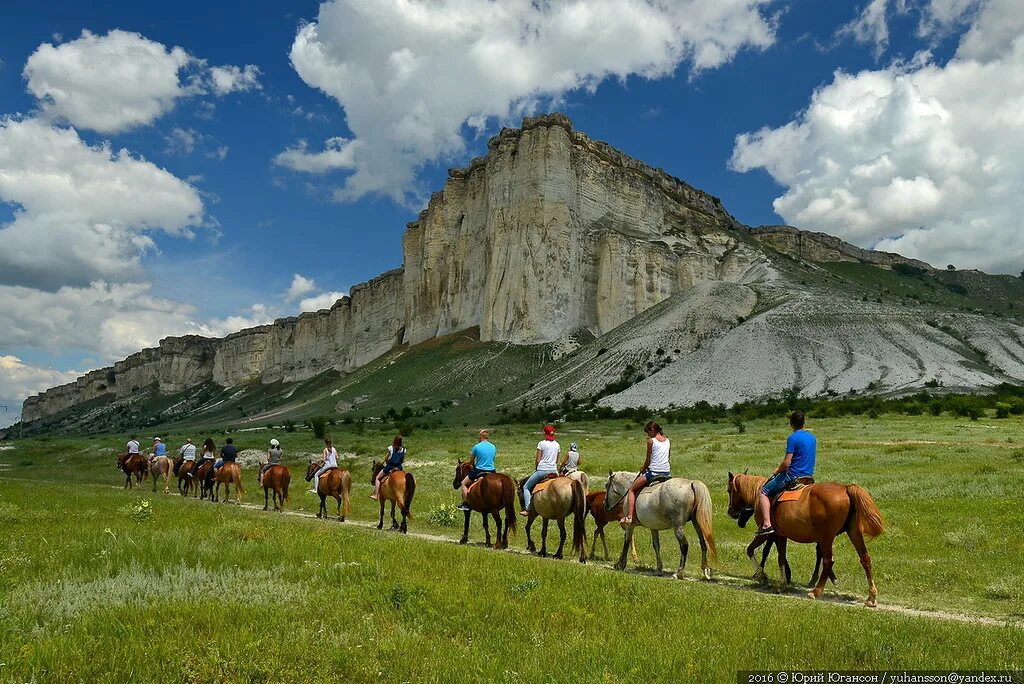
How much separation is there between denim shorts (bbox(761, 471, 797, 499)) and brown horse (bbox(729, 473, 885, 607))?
270 millimetres

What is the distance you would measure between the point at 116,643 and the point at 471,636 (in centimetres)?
292

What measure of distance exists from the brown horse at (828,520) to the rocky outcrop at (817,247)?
501 ft

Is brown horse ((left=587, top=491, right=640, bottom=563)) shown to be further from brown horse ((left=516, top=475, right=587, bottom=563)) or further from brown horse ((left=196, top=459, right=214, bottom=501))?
brown horse ((left=196, top=459, right=214, bottom=501))

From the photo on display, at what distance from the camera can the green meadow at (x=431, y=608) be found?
5.24m

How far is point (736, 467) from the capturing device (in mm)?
25531

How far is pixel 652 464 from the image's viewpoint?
1210 cm

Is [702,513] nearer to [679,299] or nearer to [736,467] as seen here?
[736,467]

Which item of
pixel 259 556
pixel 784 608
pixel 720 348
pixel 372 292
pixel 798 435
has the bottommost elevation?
pixel 784 608

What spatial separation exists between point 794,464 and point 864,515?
4.21ft

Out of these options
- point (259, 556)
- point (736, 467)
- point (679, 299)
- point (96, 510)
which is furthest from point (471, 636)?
point (679, 299)

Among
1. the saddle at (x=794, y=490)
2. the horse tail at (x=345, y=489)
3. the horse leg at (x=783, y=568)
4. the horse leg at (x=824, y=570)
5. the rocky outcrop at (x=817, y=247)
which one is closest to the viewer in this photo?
the horse leg at (x=824, y=570)

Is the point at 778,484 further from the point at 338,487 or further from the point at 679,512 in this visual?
the point at 338,487

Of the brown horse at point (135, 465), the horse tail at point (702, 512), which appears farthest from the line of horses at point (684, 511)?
the brown horse at point (135, 465)

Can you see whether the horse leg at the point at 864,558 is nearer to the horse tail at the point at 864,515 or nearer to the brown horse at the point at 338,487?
the horse tail at the point at 864,515
